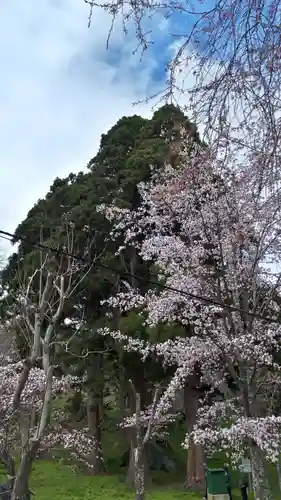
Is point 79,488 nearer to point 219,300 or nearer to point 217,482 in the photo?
point 217,482

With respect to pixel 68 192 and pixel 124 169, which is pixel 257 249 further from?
pixel 68 192

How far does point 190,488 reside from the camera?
579 inches

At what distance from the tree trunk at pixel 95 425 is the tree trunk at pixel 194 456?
9.69ft

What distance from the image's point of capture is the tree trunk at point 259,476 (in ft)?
26.8

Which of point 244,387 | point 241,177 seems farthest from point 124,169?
point 241,177

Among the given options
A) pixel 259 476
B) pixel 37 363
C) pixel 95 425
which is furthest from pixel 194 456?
pixel 259 476

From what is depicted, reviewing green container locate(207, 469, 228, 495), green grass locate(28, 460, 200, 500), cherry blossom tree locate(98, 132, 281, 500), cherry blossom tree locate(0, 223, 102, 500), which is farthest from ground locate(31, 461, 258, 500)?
cherry blossom tree locate(98, 132, 281, 500)

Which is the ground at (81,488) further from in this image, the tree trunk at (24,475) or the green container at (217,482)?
the tree trunk at (24,475)

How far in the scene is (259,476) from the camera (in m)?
8.30

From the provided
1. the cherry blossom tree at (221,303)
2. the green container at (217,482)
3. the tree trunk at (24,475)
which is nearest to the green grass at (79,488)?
the green container at (217,482)

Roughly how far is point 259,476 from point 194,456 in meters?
7.18

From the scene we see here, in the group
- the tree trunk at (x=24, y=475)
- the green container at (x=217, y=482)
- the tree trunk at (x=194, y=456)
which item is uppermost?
the tree trunk at (x=194, y=456)

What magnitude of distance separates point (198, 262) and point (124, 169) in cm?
643

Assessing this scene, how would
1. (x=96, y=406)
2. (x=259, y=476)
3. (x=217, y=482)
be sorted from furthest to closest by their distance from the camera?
(x=96, y=406), (x=217, y=482), (x=259, y=476)
